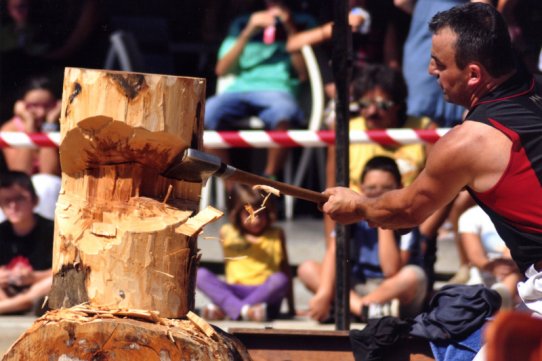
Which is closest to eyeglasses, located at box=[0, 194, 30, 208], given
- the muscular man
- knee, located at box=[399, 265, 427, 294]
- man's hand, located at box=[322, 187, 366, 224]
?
knee, located at box=[399, 265, 427, 294]

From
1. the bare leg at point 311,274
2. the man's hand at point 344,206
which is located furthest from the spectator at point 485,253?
the man's hand at point 344,206

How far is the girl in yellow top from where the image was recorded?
22.9 ft

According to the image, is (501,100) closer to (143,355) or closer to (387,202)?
(387,202)

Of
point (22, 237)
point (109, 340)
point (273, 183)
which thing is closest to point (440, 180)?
point (273, 183)

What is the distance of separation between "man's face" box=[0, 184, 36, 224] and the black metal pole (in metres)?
2.16

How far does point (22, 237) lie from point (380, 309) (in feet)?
6.81

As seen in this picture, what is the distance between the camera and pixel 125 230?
447 cm

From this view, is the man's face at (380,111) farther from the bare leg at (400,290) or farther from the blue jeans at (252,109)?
the bare leg at (400,290)

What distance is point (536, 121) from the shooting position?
4.44 meters

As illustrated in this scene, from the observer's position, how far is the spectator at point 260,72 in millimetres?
8320

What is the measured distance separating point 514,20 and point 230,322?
2445 mm

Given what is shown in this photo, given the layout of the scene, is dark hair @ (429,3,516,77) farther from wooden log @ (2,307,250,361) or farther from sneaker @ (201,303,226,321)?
sneaker @ (201,303,226,321)

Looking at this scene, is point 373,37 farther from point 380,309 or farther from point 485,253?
point 380,309

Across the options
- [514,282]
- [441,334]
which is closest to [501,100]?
[441,334]
